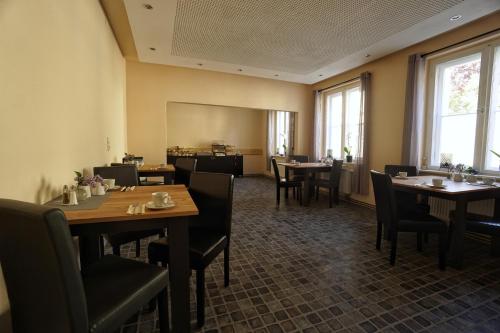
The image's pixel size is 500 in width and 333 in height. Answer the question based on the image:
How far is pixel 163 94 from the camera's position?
4.94 meters

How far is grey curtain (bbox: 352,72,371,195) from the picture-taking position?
14.7 feet

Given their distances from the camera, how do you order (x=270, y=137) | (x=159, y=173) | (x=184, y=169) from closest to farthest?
(x=159, y=173)
(x=184, y=169)
(x=270, y=137)

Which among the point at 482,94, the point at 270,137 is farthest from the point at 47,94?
the point at 270,137

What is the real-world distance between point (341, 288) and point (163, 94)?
15.1ft

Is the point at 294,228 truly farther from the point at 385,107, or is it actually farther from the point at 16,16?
the point at 16,16

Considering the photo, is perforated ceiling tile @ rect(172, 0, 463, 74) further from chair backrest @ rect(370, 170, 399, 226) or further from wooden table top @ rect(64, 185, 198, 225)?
wooden table top @ rect(64, 185, 198, 225)

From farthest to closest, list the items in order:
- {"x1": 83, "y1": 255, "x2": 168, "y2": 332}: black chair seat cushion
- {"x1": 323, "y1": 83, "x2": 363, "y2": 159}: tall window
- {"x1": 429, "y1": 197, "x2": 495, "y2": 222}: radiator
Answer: {"x1": 323, "y1": 83, "x2": 363, "y2": 159}: tall window → {"x1": 429, "y1": 197, "x2": 495, "y2": 222}: radiator → {"x1": 83, "y1": 255, "x2": 168, "y2": 332}: black chair seat cushion

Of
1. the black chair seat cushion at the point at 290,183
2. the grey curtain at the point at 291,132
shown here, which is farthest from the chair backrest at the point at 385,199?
the grey curtain at the point at 291,132

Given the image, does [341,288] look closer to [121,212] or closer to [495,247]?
[121,212]

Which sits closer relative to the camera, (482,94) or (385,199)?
(385,199)

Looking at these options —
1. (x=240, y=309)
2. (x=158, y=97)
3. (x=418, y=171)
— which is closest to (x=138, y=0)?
(x=158, y=97)

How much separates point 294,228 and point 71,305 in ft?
9.40

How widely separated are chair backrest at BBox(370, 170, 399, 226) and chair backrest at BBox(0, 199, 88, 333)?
240cm

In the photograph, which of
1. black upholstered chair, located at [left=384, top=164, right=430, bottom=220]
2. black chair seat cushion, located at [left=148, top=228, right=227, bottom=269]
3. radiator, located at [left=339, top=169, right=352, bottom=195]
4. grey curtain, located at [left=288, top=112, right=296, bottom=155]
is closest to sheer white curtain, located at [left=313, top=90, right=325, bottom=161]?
grey curtain, located at [left=288, top=112, right=296, bottom=155]
